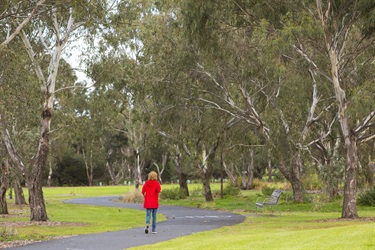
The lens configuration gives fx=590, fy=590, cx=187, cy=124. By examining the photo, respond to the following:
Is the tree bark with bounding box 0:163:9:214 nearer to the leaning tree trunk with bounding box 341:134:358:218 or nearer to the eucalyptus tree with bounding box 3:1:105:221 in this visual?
the eucalyptus tree with bounding box 3:1:105:221

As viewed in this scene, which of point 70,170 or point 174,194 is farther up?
point 70,170

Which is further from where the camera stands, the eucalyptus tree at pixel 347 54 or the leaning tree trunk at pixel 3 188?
the leaning tree trunk at pixel 3 188

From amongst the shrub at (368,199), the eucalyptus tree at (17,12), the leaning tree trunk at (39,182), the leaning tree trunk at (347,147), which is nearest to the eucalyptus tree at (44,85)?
the leaning tree trunk at (39,182)

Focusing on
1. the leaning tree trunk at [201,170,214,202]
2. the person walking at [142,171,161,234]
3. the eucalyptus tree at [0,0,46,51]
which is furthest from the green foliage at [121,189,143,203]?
the person walking at [142,171,161,234]

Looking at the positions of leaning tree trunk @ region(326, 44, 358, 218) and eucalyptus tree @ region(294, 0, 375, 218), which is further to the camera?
leaning tree trunk @ region(326, 44, 358, 218)

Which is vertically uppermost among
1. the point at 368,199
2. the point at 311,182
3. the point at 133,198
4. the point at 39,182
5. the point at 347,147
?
the point at 347,147

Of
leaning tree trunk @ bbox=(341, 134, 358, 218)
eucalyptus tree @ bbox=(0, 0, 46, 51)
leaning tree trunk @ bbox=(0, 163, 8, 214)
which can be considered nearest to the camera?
eucalyptus tree @ bbox=(0, 0, 46, 51)

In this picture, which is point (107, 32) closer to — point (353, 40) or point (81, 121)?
point (81, 121)

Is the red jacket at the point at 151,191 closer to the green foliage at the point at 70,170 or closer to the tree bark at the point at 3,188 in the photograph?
the tree bark at the point at 3,188

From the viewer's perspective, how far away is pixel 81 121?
2544 cm

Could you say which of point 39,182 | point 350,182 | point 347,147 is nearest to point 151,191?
point 39,182

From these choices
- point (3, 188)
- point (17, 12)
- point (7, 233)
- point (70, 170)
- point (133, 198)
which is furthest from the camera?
point (70, 170)

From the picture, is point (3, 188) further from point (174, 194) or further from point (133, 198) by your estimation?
point (174, 194)

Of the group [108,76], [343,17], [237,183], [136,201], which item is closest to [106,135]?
[237,183]
